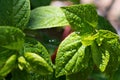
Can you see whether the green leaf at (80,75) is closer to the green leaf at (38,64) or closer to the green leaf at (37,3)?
the green leaf at (38,64)

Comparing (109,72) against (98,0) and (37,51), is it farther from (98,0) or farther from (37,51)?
(98,0)

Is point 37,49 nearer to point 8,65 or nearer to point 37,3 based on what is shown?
point 8,65

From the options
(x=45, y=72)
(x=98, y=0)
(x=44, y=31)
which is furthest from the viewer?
(x=98, y=0)

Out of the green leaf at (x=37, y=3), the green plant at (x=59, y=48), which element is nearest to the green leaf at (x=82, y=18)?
the green plant at (x=59, y=48)

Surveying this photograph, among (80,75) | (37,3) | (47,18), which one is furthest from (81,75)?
(37,3)

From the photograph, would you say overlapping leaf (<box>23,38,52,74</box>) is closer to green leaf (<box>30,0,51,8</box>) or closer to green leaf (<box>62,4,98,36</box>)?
green leaf (<box>62,4,98,36</box>)

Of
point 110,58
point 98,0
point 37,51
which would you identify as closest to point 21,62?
point 37,51

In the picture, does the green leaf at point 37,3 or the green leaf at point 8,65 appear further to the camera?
the green leaf at point 37,3
